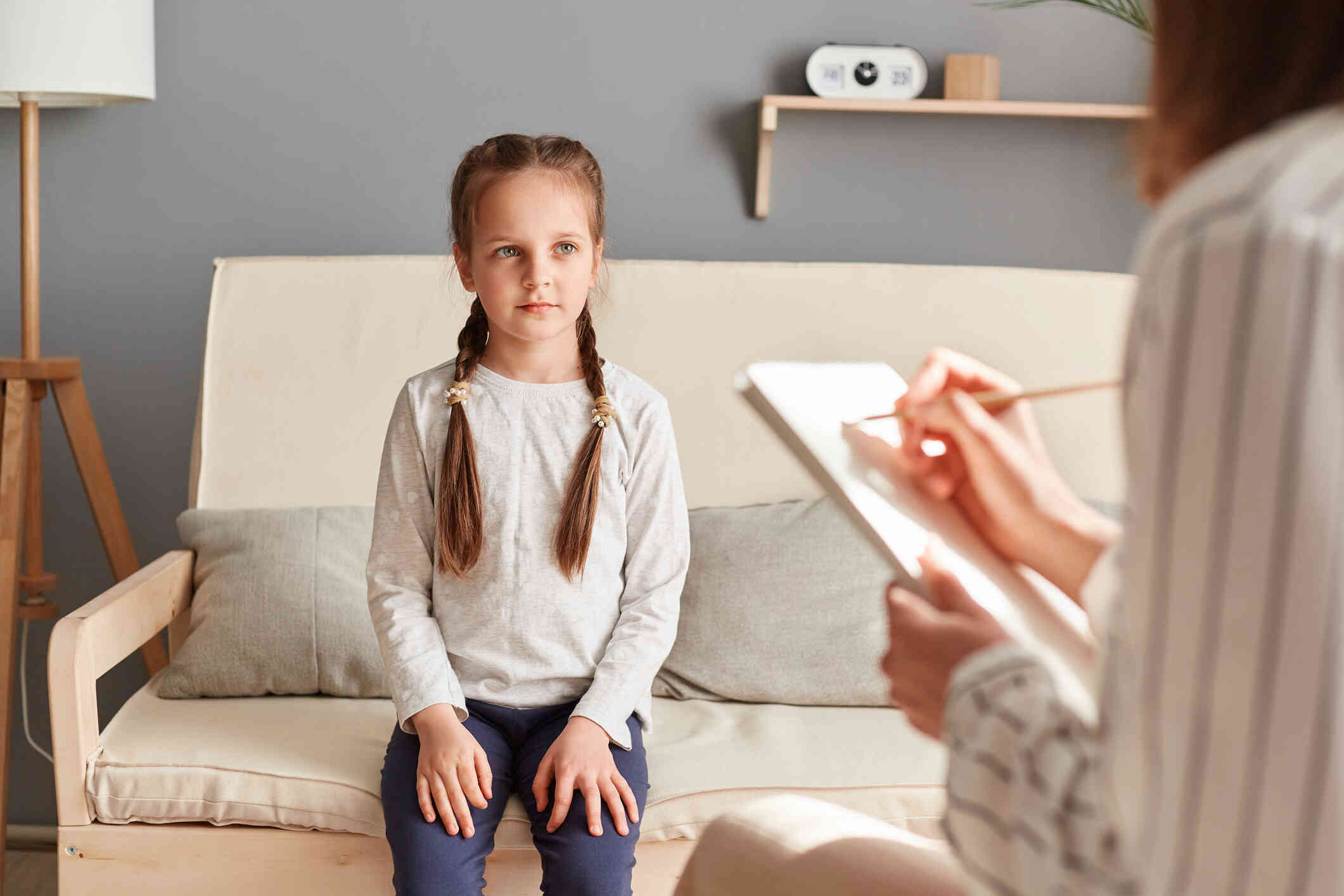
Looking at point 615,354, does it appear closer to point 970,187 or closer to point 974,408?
point 970,187

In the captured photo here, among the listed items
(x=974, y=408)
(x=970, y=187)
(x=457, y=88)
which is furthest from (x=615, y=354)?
(x=974, y=408)

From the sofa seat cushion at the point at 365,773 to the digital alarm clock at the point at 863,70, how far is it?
110cm

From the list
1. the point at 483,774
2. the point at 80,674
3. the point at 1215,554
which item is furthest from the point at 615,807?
the point at 1215,554

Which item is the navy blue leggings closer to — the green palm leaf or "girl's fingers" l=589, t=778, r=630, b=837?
"girl's fingers" l=589, t=778, r=630, b=837

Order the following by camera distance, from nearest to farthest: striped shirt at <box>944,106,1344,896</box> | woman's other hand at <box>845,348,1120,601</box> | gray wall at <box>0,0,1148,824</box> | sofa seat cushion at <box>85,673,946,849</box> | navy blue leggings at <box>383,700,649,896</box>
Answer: striped shirt at <box>944,106,1344,896</box>
woman's other hand at <box>845,348,1120,601</box>
navy blue leggings at <box>383,700,649,896</box>
sofa seat cushion at <box>85,673,946,849</box>
gray wall at <box>0,0,1148,824</box>

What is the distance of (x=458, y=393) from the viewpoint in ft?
4.63

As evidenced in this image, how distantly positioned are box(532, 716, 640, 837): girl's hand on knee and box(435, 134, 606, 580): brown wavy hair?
7.9 inches

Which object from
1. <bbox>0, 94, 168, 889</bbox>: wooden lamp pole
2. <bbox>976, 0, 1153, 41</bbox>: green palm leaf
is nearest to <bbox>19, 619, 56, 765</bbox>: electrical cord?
<bbox>0, 94, 168, 889</bbox>: wooden lamp pole

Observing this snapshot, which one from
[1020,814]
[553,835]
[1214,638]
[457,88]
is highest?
[457,88]

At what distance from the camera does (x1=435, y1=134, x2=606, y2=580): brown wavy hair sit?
54.2 inches

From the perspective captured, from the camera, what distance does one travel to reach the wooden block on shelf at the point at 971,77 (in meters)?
2.02

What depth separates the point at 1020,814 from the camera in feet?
1.68

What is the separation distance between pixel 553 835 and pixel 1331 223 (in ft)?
3.39

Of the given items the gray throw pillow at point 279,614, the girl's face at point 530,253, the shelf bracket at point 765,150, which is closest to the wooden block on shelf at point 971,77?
the shelf bracket at point 765,150
